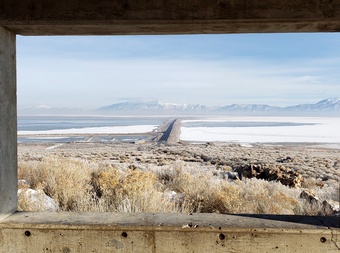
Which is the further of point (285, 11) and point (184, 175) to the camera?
point (184, 175)

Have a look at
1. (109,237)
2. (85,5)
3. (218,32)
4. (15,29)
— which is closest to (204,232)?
(109,237)

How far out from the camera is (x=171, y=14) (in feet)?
10.3

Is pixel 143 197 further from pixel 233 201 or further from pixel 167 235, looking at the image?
pixel 167 235

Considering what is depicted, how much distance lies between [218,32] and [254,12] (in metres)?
0.49

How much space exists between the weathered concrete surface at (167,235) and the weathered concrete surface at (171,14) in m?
1.68

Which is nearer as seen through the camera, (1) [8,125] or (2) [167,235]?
(2) [167,235]

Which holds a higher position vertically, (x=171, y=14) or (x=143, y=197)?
(x=171, y=14)

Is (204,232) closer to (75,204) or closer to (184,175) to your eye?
(75,204)

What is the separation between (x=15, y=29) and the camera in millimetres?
3434

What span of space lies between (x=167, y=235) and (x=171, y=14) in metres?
1.82

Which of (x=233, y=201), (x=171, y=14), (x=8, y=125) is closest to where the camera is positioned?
(x=171, y=14)

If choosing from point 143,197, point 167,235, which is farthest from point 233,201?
point 167,235

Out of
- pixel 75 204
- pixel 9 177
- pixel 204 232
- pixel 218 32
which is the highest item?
pixel 218 32

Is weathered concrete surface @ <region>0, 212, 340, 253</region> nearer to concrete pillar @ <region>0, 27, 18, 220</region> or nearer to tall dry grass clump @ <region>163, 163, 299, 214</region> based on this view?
concrete pillar @ <region>0, 27, 18, 220</region>
